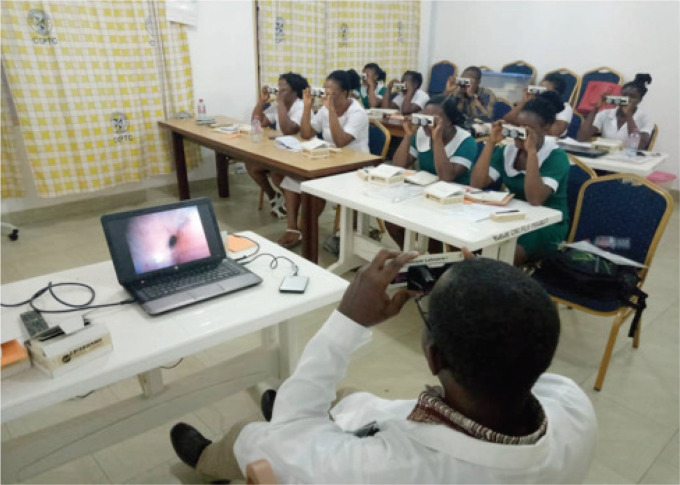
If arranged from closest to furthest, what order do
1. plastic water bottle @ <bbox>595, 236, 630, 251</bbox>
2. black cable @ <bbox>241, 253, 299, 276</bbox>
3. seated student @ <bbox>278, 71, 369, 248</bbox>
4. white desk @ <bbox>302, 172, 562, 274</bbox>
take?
black cable @ <bbox>241, 253, 299, 276</bbox> → white desk @ <bbox>302, 172, 562, 274</bbox> → plastic water bottle @ <bbox>595, 236, 630, 251</bbox> → seated student @ <bbox>278, 71, 369, 248</bbox>

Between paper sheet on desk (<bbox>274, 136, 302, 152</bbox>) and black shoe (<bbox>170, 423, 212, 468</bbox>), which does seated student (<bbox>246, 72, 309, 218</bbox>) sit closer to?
paper sheet on desk (<bbox>274, 136, 302, 152</bbox>)

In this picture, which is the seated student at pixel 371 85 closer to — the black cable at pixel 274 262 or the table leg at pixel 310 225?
the table leg at pixel 310 225

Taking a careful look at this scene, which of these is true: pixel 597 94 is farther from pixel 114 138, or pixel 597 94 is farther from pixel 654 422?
pixel 114 138

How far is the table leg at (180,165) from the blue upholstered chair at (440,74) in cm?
344

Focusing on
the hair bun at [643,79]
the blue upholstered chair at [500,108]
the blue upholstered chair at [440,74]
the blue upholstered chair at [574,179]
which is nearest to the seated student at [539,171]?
the blue upholstered chair at [574,179]

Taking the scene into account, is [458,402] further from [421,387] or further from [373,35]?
[373,35]

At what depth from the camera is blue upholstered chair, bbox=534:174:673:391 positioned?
200 cm

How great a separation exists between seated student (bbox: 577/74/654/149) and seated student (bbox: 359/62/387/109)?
6.78 feet

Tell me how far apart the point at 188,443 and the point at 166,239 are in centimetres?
66

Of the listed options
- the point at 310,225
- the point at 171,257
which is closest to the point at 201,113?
the point at 310,225

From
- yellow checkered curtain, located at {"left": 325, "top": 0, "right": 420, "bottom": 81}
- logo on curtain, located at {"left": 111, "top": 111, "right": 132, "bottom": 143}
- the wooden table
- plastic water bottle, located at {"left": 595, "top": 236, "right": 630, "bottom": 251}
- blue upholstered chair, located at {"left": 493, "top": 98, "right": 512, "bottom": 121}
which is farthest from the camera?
yellow checkered curtain, located at {"left": 325, "top": 0, "right": 420, "bottom": 81}

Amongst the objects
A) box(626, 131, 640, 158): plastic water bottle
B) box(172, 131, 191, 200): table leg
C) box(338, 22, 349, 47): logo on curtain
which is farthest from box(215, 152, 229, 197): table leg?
box(626, 131, 640, 158): plastic water bottle

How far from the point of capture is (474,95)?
17.0 ft

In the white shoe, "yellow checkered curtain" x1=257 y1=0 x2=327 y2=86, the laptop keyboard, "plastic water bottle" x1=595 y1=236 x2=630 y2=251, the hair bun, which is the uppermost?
"yellow checkered curtain" x1=257 y1=0 x2=327 y2=86
